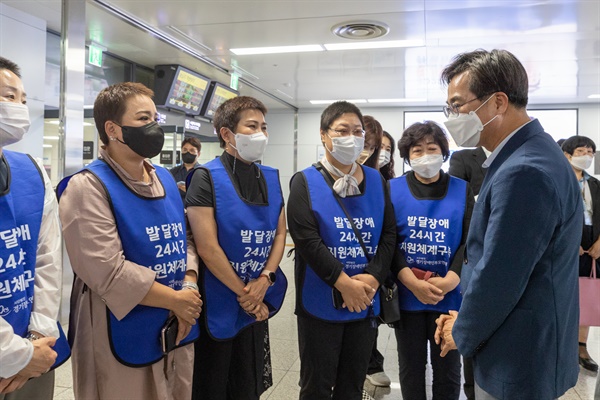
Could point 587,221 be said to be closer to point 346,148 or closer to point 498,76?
point 346,148

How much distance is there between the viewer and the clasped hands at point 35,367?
1.45 metres

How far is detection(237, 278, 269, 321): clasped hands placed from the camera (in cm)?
201

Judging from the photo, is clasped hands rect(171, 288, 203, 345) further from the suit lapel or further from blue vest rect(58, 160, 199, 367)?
the suit lapel

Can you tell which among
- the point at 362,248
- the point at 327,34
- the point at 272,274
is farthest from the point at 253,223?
the point at 327,34

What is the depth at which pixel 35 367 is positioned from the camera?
57.8 inches

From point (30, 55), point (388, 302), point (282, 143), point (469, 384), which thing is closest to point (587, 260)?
point (469, 384)

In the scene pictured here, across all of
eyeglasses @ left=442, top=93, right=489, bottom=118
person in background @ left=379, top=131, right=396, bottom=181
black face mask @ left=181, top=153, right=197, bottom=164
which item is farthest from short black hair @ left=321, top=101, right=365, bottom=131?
black face mask @ left=181, top=153, right=197, bottom=164

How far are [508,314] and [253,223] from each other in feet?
3.60

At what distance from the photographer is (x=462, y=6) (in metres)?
4.49

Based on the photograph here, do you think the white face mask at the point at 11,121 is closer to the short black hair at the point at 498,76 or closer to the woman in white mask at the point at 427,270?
the short black hair at the point at 498,76

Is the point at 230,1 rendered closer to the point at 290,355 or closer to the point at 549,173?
the point at 290,355

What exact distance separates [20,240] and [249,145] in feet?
3.32

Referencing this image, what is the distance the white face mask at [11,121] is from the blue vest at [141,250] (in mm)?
222

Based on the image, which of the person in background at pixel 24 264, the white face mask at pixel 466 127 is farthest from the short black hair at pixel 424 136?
the person in background at pixel 24 264
